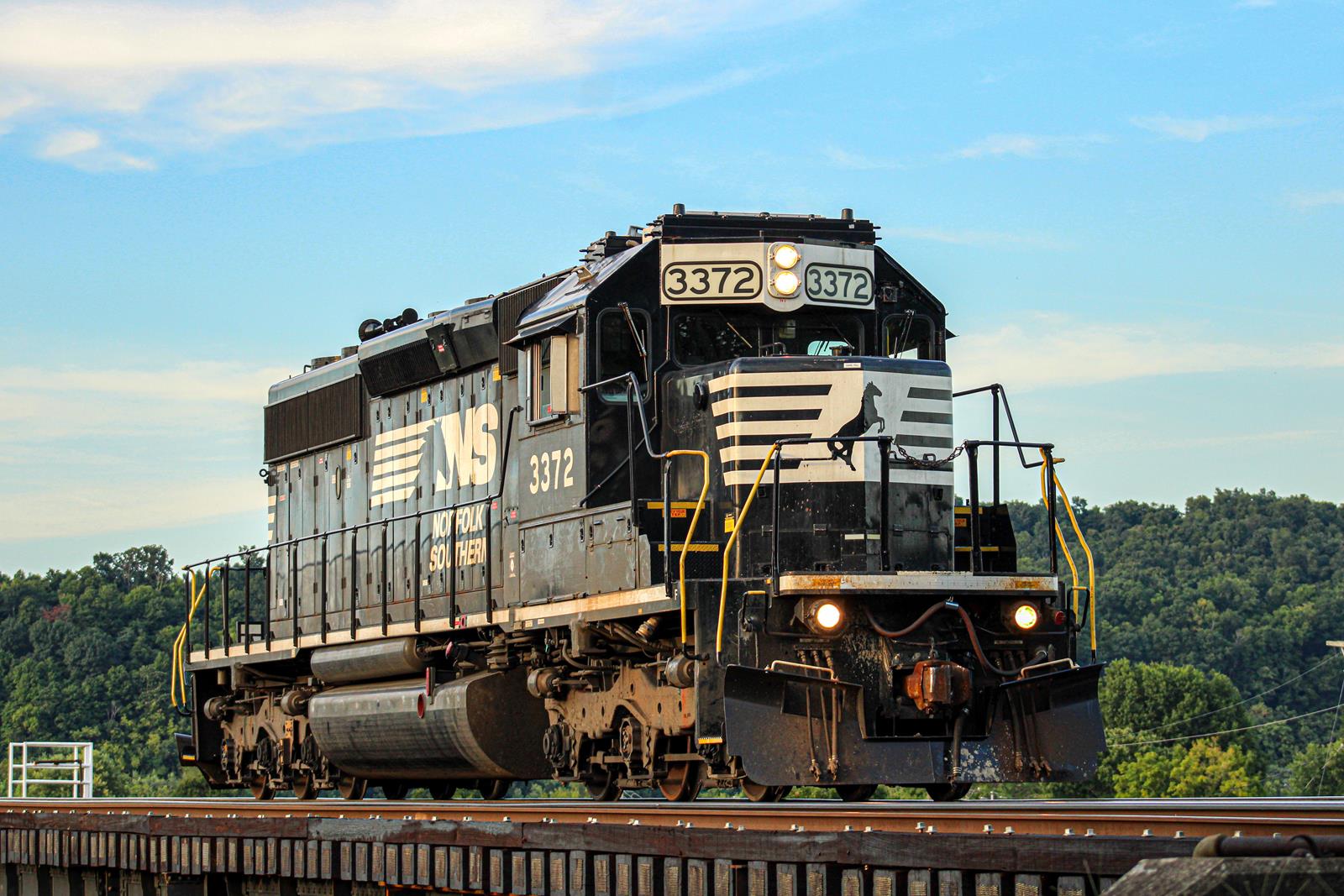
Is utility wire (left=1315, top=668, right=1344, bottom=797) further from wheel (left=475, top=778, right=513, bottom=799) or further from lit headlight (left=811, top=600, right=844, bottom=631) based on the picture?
lit headlight (left=811, top=600, right=844, bottom=631)

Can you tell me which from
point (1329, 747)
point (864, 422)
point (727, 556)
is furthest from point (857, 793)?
point (1329, 747)

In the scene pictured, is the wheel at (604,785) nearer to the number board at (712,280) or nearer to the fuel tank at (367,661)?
the fuel tank at (367,661)

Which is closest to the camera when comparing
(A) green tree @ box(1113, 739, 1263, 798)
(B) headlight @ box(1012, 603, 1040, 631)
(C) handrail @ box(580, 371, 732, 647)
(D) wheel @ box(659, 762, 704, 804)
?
(C) handrail @ box(580, 371, 732, 647)

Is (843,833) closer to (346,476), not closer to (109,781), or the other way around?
(346,476)

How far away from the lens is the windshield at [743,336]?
13312 mm

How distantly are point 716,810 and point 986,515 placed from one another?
3.77 meters

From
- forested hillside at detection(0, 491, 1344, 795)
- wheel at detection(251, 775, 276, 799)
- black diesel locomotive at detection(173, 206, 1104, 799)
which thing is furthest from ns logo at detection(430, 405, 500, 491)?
forested hillside at detection(0, 491, 1344, 795)

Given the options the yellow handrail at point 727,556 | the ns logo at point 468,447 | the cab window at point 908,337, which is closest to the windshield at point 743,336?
the cab window at point 908,337

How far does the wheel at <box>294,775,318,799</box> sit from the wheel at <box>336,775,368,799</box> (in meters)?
0.48

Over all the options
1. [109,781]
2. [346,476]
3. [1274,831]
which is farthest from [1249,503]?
[1274,831]

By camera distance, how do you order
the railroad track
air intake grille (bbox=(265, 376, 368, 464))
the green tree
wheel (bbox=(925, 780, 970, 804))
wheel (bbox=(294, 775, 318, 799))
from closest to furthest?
the railroad track
wheel (bbox=(925, 780, 970, 804))
wheel (bbox=(294, 775, 318, 799))
air intake grille (bbox=(265, 376, 368, 464))
the green tree

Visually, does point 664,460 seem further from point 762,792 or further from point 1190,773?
point 1190,773

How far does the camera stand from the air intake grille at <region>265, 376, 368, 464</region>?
61.3 feet

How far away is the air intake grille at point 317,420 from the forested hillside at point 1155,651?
122 feet
